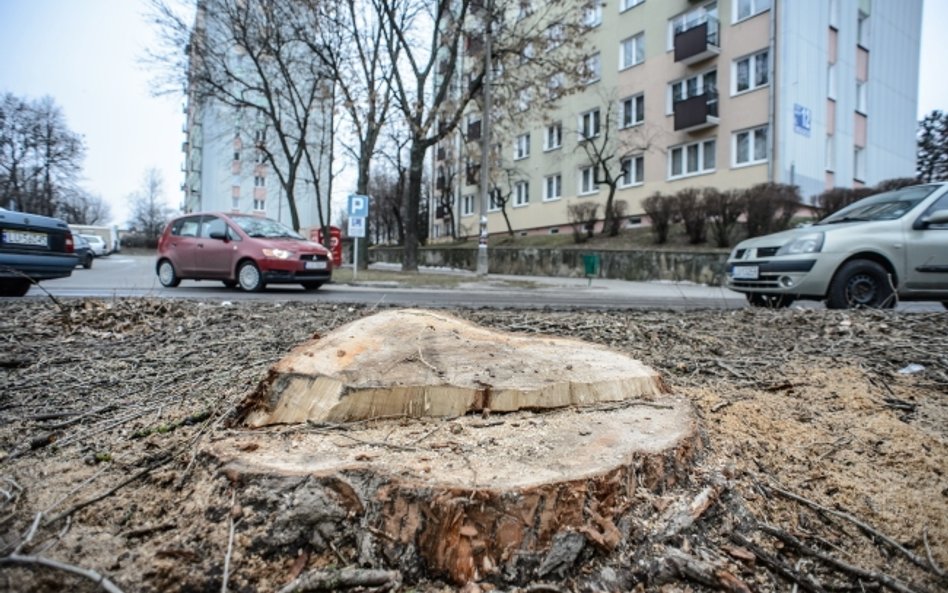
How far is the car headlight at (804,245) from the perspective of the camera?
5.92 meters

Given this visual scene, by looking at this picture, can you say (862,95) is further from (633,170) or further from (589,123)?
(589,123)

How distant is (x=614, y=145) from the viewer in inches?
985

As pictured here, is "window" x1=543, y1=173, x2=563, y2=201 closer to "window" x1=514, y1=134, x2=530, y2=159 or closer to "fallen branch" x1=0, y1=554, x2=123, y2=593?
"window" x1=514, y1=134, x2=530, y2=159

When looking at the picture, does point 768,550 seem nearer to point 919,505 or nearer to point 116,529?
point 919,505

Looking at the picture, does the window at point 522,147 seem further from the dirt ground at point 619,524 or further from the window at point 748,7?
the dirt ground at point 619,524

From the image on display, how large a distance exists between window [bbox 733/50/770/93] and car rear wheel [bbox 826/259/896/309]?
16066 mm

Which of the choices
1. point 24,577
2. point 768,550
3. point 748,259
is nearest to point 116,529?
point 24,577

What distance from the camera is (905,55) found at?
23.7 metres

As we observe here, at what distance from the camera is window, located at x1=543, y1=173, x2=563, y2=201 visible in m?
28.5

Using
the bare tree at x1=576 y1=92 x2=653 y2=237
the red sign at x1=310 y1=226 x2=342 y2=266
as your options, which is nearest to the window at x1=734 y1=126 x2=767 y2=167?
the bare tree at x1=576 y1=92 x2=653 y2=237

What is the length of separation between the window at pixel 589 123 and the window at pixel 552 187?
250 centimetres

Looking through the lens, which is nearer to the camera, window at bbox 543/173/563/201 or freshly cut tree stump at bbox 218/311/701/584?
freshly cut tree stump at bbox 218/311/701/584

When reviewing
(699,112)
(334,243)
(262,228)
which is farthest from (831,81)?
(262,228)

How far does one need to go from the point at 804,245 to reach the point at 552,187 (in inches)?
932
